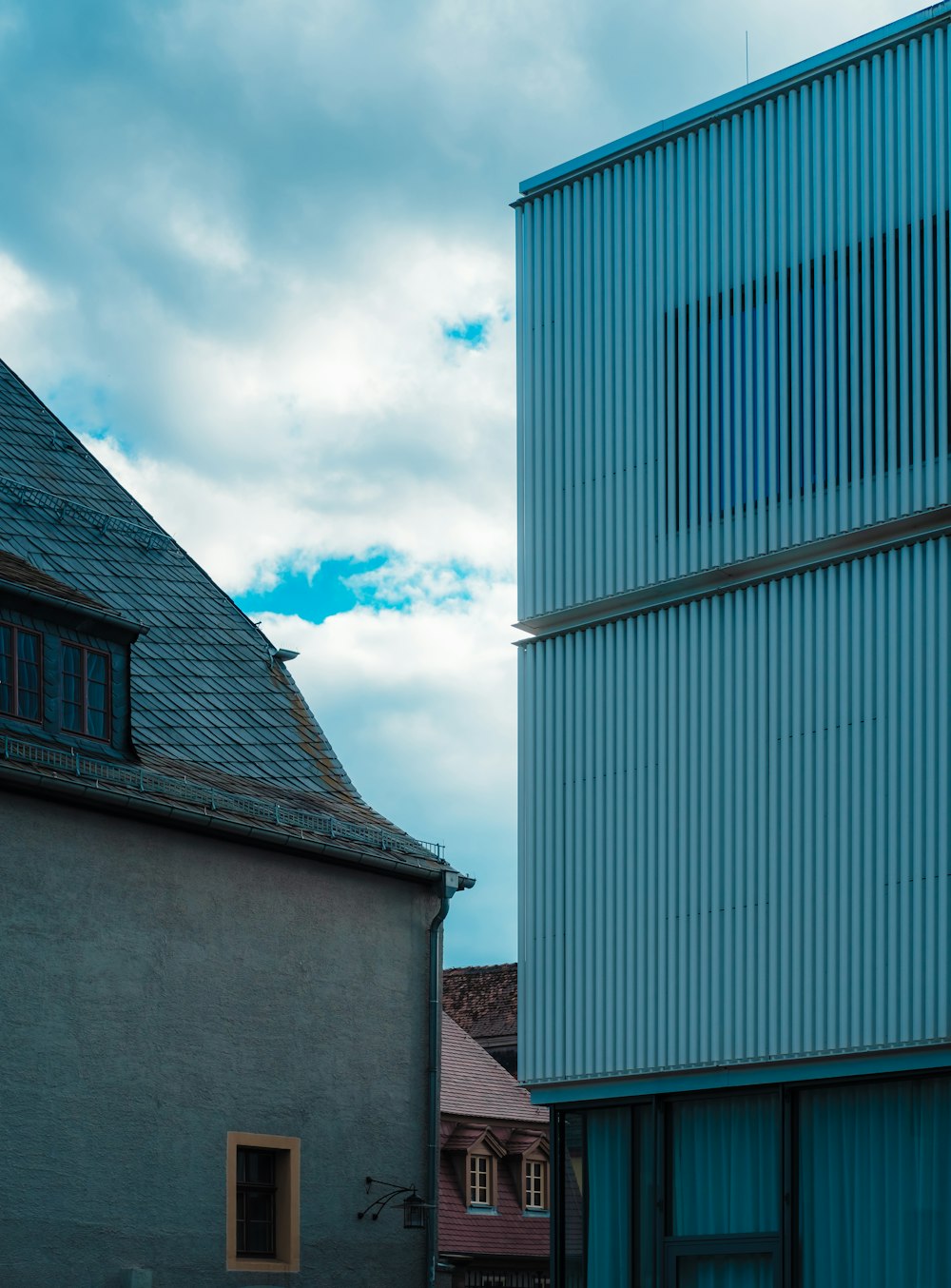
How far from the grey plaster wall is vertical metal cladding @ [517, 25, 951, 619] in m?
6.13

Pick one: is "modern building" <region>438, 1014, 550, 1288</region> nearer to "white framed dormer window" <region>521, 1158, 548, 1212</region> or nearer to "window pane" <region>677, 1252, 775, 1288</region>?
"white framed dormer window" <region>521, 1158, 548, 1212</region>

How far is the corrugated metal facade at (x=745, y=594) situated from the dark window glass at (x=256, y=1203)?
216 inches

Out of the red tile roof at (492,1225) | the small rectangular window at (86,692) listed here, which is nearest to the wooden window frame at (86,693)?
the small rectangular window at (86,692)

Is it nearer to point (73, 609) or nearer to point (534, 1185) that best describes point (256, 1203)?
point (73, 609)

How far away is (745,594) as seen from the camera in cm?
2166

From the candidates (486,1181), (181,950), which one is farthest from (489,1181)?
(181,950)

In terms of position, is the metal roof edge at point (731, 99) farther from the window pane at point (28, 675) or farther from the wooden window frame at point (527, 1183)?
the wooden window frame at point (527, 1183)

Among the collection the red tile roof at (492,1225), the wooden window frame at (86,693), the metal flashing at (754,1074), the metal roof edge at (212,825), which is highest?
the wooden window frame at (86,693)

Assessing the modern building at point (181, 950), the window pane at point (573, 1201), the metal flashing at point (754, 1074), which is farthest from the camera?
the modern building at point (181, 950)

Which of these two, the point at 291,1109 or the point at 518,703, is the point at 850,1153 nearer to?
the point at 518,703

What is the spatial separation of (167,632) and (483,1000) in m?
22.9

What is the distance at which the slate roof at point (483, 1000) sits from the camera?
162 feet

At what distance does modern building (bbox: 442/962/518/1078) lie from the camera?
160 ft

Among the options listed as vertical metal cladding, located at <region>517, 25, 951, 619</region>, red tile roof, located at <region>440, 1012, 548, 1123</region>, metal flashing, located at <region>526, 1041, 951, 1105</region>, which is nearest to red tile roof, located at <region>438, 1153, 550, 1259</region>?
red tile roof, located at <region>440, 1012, 548, 1123</region>
